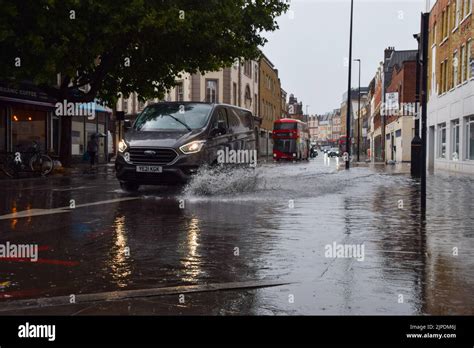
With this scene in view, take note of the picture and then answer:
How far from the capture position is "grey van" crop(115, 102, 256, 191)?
41.3ft

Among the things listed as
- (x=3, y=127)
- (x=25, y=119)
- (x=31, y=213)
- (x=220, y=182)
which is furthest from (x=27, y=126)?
(x=31, y=213)

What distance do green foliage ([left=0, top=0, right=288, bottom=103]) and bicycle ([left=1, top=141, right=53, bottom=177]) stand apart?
8.78ft

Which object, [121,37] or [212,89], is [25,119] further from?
[212,89]

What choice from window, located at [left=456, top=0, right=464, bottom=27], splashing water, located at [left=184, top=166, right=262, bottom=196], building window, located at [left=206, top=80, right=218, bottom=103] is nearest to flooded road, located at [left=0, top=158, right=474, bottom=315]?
splashing water, located at [left=184, top=166, right=262, bottom=196]

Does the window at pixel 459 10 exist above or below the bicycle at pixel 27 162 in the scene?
above

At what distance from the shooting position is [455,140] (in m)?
31.0

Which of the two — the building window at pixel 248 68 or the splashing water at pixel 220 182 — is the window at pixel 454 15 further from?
the building window at pixel 248 68

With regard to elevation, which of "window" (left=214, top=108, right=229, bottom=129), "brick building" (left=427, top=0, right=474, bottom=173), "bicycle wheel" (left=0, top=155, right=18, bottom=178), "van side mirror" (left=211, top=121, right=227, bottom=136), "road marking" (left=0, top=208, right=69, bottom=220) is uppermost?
"brick building" (left=427, top=0, right=474, bottom=173)

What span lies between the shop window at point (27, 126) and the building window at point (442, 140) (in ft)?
73.5

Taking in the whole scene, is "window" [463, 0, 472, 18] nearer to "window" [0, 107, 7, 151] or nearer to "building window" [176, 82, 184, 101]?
"window" [0, 107, 7, 151]

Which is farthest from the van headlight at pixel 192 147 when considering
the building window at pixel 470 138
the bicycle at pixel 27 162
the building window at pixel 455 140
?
the building window at pixel 455 140

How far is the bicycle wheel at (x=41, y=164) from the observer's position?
21.4m
